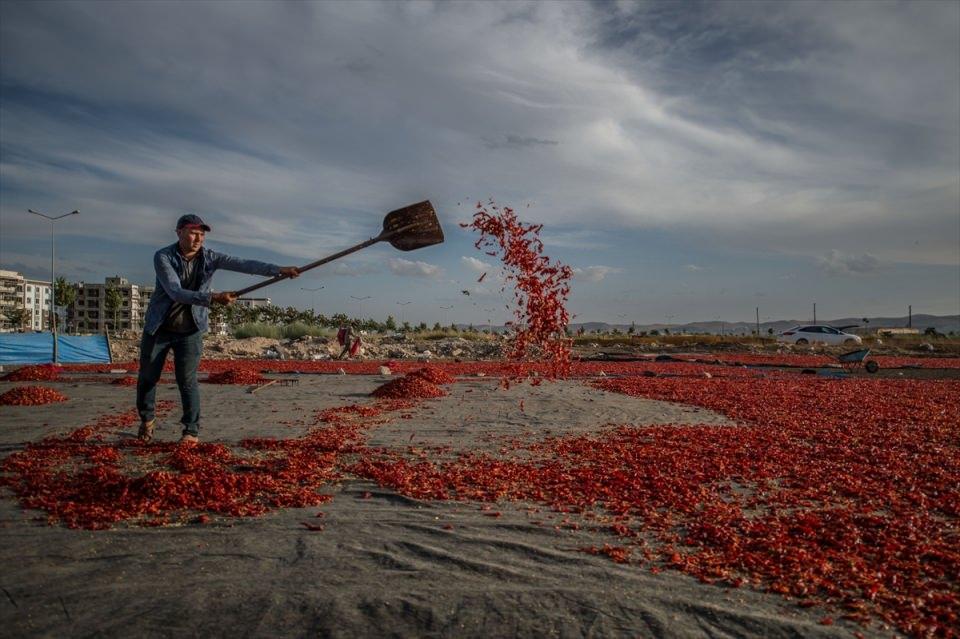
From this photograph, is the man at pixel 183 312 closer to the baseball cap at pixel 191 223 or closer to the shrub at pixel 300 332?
the baseball cap at pixel 191 223

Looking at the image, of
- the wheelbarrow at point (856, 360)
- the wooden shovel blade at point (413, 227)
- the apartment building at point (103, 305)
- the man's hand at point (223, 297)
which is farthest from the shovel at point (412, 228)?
the apartment building at point (103, 305)

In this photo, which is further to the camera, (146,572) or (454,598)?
(146,572)

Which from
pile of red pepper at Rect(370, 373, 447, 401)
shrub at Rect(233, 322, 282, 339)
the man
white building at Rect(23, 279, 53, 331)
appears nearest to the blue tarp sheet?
shrub at Rect(233, 322, 282, 339)

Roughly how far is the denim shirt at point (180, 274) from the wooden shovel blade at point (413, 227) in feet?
4.56

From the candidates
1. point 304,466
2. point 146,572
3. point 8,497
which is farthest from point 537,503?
point 8,497

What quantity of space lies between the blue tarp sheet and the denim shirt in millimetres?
19243

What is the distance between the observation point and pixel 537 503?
4.90 meters

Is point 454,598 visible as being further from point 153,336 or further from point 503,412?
point 503,412

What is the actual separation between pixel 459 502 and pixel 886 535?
2.97 m

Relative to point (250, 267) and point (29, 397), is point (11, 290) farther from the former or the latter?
point (250, 267)

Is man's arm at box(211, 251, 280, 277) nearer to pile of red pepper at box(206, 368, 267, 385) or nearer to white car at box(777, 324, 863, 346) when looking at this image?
pile of red pepper at box(206, 368, 267, 385)

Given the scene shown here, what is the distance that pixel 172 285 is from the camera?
6141mm

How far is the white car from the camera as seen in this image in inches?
1492

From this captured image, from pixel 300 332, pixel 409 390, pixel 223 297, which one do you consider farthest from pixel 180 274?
pixel 300 332
